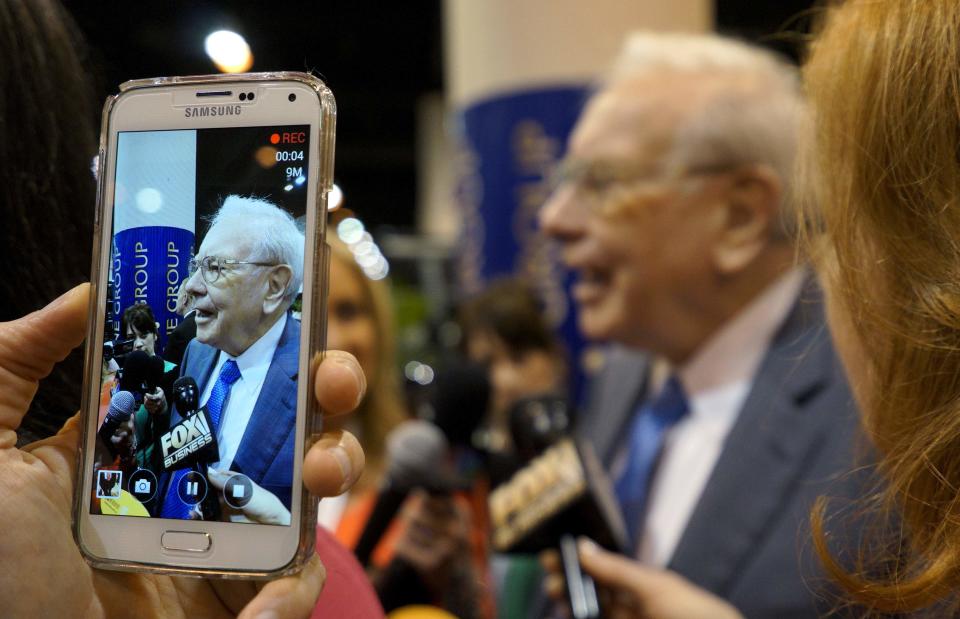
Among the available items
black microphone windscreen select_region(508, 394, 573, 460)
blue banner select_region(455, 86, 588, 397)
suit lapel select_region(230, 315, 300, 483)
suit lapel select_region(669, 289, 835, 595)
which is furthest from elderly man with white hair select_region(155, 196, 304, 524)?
blue banner select_region(455, 86, 588, 397)

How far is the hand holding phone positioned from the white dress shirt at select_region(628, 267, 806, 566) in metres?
1.17

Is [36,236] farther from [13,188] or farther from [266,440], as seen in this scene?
[266,440]

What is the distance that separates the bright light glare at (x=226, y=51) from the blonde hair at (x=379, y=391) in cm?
170

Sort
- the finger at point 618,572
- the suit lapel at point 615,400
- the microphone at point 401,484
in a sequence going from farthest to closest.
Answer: the suit lapel at point 615,400 → the microphone at point 401,484 → the finger at point 618,572

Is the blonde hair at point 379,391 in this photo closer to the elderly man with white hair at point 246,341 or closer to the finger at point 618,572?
the finger at point 618,572

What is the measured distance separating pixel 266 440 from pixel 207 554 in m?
0.08

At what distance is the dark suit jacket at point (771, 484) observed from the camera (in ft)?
4.22

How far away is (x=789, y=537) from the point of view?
132 cm

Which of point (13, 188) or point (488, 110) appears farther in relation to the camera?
point (488, 110)

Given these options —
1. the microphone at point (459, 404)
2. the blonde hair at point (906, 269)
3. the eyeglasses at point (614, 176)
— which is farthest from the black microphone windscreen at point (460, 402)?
the blonde hair at point (906, 269)

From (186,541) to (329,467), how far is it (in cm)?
11

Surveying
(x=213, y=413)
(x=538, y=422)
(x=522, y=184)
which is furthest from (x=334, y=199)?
(x=522, y=184)

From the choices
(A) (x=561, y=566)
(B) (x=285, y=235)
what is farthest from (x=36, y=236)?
(A) (x=561, y=566)

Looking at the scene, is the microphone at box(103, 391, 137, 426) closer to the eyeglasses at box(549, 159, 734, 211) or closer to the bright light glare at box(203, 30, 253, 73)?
the bright light glare at box(203, 30, 253, 73)
